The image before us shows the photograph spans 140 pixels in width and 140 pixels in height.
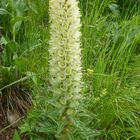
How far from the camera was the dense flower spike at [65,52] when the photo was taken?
198cm

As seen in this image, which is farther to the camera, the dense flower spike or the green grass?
the green grass

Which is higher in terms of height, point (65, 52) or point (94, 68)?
point (65, 52)

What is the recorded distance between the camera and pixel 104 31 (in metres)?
3.68

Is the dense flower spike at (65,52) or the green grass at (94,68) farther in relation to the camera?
the green grass at (94,68)

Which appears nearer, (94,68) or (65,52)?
(65,52)

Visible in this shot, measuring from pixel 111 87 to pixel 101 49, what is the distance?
1.79 ft

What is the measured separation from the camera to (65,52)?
2.07m

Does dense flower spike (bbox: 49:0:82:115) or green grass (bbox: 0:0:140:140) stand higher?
dense flower spike (bbox: 49:0:82:115)

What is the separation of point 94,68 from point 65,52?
44.1 inches

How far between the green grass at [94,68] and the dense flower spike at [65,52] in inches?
6.0

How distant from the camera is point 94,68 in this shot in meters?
3.17

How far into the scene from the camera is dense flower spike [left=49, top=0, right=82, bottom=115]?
1.98m

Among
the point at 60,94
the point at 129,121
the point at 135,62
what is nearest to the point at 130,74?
the point at 135,62

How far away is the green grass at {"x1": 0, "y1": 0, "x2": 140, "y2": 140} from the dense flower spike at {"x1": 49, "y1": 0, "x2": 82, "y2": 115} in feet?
0.50
